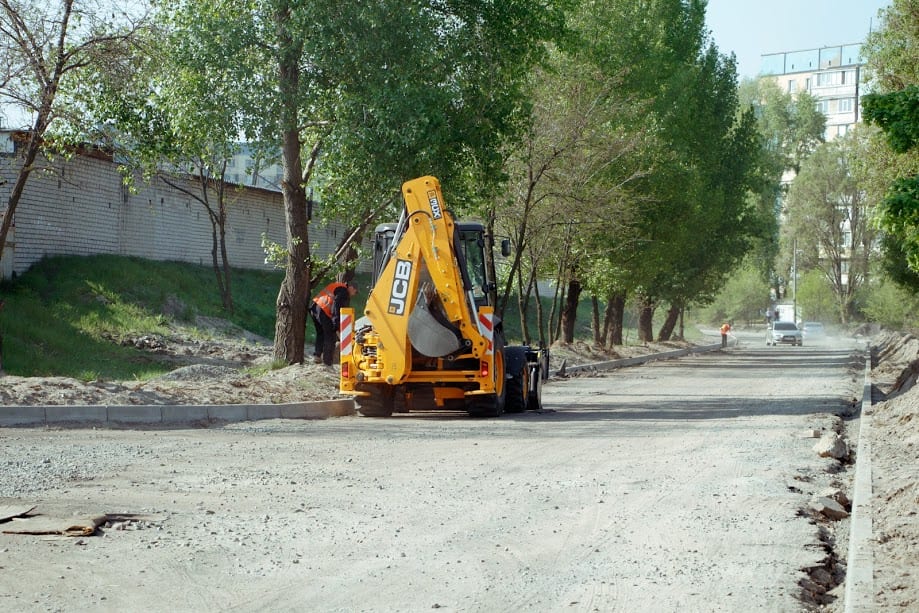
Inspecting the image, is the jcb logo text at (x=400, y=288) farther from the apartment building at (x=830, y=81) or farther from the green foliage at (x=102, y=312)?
the apartment building at (x=830, y=81)

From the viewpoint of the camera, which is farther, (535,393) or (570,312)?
(570,312)

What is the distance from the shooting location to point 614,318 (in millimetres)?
45031

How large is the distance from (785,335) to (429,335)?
5297 centimetres

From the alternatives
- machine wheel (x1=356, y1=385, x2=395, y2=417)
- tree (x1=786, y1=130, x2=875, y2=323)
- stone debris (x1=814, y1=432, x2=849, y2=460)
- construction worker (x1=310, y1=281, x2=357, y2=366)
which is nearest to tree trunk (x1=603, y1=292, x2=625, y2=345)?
construction worker (x1=310, y1=281, x2=357, y2=366)

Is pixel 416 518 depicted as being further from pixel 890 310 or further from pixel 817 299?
pixel 817 299

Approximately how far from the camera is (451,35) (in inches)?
778

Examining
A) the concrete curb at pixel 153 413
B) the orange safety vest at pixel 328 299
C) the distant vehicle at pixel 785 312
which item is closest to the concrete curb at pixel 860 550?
the concrete curb at pixel 153 413

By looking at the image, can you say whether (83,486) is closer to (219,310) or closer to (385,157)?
(385,157)

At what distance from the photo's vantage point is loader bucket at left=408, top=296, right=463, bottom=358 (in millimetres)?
16094

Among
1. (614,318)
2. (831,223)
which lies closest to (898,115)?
(614,318)

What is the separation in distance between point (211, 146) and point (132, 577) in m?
15.4

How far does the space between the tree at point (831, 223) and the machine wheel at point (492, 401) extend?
64.9 meters

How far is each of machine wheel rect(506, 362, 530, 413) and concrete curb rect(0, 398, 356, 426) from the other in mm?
2887

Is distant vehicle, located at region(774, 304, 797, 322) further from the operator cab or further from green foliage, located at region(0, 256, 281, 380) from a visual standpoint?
the operator cab
